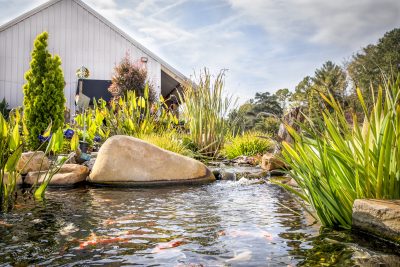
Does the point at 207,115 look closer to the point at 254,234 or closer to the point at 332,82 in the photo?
the point at 332,82

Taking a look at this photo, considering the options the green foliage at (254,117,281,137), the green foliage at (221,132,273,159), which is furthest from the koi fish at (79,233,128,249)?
the green foliage at (221,132,273,159)

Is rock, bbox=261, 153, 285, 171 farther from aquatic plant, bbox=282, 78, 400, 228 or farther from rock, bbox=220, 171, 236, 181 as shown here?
aquatic plant, bbox=282, 78, 400, 228

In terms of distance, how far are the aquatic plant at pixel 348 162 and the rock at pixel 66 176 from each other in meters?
4.01

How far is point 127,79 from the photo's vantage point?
16297 millimetres

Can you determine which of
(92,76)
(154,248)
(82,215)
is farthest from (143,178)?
(92,76)

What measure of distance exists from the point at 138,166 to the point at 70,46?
522 inches

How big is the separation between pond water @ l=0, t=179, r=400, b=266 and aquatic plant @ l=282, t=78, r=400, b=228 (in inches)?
10.1

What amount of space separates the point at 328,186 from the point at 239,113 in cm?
885

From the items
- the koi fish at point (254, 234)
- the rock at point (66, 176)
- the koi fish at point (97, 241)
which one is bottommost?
the koi fish at point (254, 234)

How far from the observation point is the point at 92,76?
17.7 m

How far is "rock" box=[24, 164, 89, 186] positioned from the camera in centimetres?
565

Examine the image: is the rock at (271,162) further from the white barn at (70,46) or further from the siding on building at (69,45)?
the siding on building at (69,45)

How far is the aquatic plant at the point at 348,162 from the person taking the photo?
233cm

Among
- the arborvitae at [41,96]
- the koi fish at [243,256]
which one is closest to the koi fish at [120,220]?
the koi fish at [243,256]
